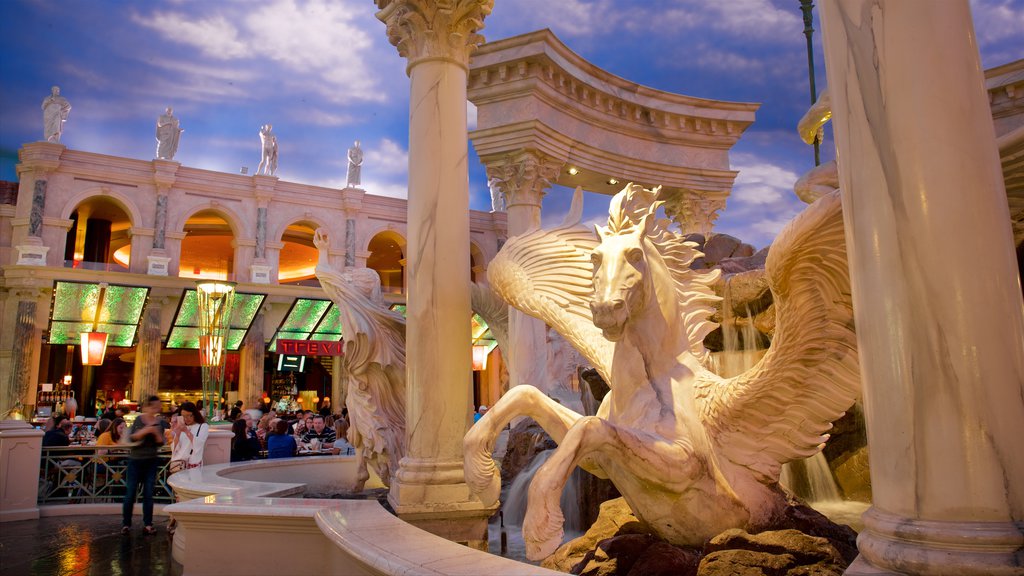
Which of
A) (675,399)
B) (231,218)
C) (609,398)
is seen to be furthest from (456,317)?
(231,218)

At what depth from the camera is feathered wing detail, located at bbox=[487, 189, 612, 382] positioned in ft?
13.2

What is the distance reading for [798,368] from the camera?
2893 mm

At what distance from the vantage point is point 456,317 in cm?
505

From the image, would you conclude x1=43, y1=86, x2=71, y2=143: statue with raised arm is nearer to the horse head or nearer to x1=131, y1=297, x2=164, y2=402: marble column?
x1=131, y1=297, x2=164, y2=402: marble column

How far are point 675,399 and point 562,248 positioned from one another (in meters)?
1.39

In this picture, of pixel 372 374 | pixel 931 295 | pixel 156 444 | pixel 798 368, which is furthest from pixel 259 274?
pixel 931 295

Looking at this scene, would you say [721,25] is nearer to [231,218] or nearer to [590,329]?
[231,218]

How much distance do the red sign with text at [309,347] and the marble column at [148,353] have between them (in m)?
4.19

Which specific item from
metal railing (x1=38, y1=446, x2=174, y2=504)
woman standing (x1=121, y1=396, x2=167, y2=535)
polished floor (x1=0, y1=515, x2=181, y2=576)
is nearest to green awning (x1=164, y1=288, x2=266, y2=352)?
metal railing (x1=38, y1=446, x2=174, y2=504)

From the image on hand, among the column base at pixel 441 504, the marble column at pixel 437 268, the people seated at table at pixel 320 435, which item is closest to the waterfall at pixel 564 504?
the column base at pixel 441 504

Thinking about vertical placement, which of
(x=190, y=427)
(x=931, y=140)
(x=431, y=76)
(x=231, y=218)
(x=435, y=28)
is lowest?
(x=190, y=427)

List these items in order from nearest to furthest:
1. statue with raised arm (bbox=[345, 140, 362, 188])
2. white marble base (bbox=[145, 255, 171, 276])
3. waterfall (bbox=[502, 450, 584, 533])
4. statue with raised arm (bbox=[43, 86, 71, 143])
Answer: waterfall (bbox=[502, 450, 584, 533]) → statue with raised arm (bbox=[43, 86, 71, 143]) → white marble base (bbox=[145, 255, 171, 276]) → statue with raised arm (bbox=[345, 140, 362, 188])

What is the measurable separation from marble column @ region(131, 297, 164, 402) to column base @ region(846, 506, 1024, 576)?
2459cm

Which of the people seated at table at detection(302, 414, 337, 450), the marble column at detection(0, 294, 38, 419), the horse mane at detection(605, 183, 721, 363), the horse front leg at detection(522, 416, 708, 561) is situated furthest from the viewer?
the marble column at detection(0, 294, 38, 419)
